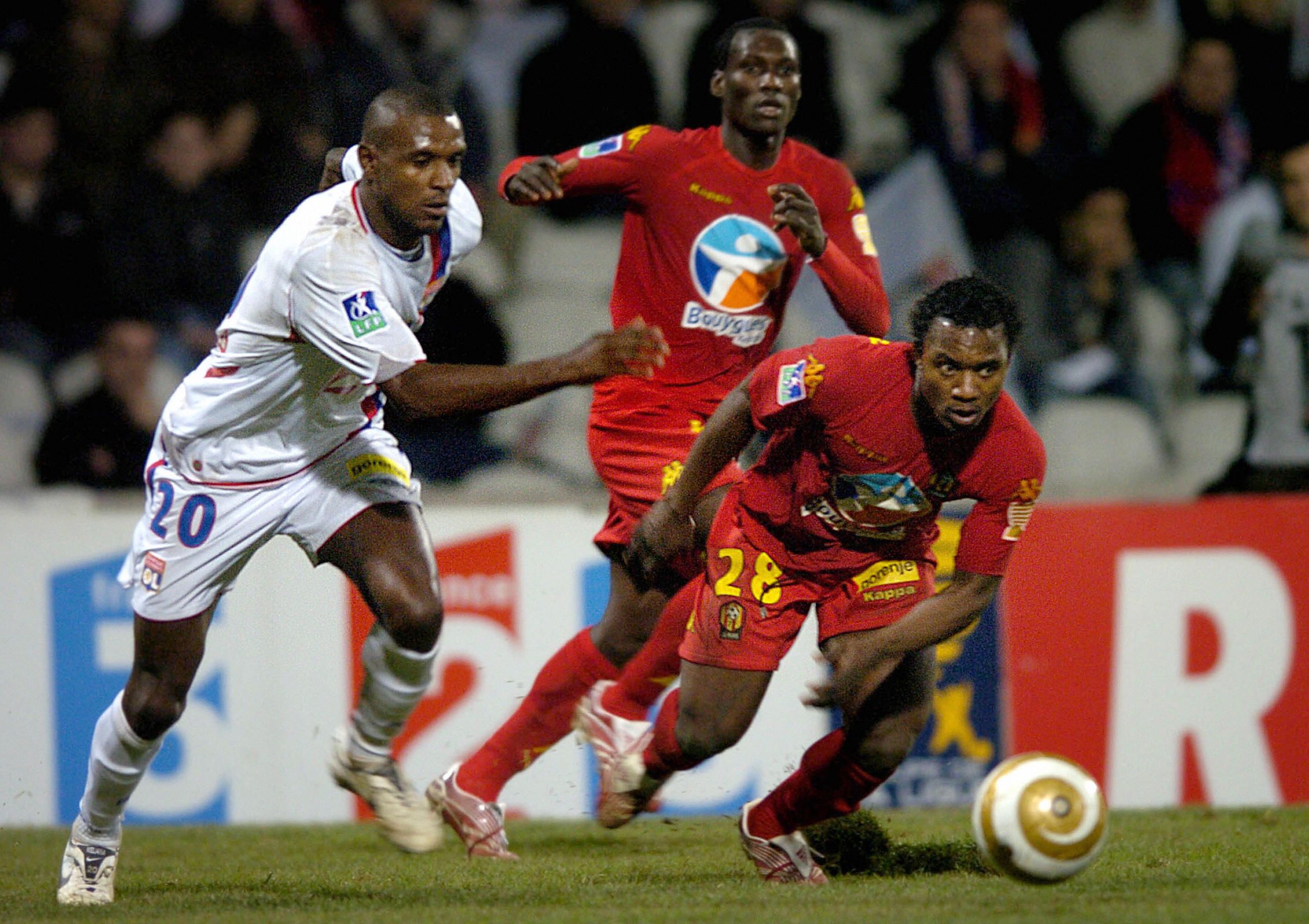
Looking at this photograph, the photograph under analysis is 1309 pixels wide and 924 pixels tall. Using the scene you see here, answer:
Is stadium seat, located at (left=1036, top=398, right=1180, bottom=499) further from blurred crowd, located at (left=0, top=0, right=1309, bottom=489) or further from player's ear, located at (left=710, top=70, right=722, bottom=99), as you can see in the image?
player's ear, located at (left=710, top=70, right=722, bottom=99)

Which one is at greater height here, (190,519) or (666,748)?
(190,519)

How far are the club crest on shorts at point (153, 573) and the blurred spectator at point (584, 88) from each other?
484cm

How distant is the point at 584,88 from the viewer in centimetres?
949

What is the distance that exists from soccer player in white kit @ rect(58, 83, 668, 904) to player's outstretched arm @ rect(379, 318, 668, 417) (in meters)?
0.16

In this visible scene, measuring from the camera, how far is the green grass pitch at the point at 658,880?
14.6 feet

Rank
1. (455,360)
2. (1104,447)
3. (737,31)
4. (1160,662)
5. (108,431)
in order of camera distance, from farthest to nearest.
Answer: (1104,447) < (455,360) < (108,431) < (1160,662) < (737,31)

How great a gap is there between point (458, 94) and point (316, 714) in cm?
382

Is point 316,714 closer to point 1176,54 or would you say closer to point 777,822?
point 777,822

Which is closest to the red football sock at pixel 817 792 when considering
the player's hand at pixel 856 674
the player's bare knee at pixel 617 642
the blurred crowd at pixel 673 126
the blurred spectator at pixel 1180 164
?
the player's hand at pixel 856 674

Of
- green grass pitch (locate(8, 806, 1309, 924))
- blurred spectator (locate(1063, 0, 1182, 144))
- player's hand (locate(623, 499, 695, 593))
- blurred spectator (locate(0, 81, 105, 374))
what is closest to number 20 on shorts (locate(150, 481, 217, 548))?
green grass pitch (locate(8, 806, 1309, 924))

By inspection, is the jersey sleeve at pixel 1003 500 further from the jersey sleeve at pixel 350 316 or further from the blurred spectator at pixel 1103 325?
the blurred spectator at pixel 1103 325

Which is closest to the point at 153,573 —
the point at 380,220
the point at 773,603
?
the point at 380,220

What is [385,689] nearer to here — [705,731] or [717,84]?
[705,731]

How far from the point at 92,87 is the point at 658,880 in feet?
20.8
